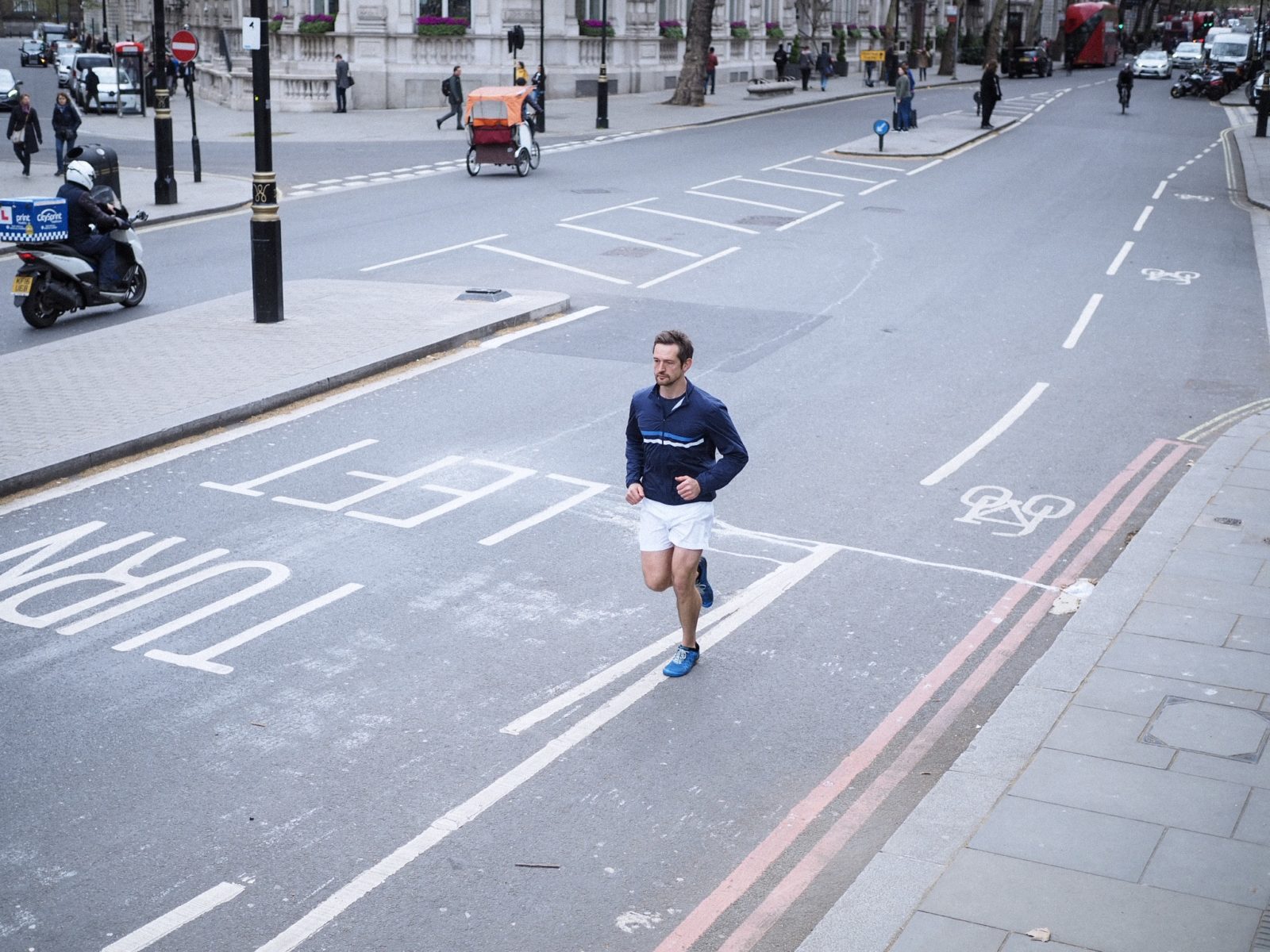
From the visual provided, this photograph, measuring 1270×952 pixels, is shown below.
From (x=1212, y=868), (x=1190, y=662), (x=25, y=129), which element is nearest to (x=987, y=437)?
(x=1190, y=662)

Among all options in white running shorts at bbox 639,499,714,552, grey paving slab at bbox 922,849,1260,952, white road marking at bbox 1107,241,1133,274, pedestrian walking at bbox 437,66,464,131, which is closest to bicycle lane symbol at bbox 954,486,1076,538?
white running shorts at bbox 639,499,714,552

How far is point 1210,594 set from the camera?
8.77m

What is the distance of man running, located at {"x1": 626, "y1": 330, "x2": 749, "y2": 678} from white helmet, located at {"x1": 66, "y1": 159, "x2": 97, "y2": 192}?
36.2ft

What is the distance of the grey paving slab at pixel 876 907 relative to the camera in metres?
5.17

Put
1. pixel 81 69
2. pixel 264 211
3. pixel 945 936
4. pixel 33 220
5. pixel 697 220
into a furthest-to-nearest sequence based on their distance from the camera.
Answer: pixel 81 69
pixel 697 220
pixel 33 220
pixel 264 211
pixel 945 936

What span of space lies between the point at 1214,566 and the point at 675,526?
13.1 ft

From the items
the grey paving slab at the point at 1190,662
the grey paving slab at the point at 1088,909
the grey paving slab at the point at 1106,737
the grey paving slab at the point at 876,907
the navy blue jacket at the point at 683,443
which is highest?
the navy blue jacket at the point at 683,443

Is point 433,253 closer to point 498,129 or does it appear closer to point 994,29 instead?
point 498,129

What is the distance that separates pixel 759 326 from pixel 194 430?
7.02 metres

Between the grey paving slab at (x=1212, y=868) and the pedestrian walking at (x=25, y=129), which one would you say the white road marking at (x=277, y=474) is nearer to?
the grey paving slab at (x=1212, y=868)

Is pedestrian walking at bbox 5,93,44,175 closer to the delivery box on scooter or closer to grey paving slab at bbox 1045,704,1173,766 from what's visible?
the delivery box on scooter

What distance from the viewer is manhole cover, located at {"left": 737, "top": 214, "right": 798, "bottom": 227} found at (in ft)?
80.5

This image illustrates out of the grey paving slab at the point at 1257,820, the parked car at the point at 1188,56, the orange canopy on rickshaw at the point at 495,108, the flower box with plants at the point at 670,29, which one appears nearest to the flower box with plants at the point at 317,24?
the flower box with plants at the point at 670,29

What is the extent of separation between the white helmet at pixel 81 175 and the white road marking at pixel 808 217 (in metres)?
11.6
